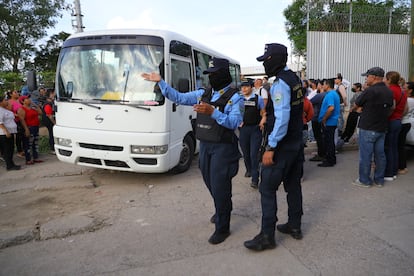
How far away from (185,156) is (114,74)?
6.64ft

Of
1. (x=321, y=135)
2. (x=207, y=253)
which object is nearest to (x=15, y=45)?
(x=321, y=135)

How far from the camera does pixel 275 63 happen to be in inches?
119

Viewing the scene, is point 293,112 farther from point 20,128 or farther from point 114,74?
point 20,128

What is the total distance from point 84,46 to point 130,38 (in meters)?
0.84

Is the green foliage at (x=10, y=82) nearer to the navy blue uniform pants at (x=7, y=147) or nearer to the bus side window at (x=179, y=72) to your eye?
the navy blue uniform pants at (x=7, y=147)

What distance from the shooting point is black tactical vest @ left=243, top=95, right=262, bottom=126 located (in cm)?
495

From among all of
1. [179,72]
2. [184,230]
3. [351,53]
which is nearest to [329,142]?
[179,72]

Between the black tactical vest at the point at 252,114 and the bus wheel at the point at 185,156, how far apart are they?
1588 mm

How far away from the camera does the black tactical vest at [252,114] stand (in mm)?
4953

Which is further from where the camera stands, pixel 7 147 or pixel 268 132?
pixel 7 147

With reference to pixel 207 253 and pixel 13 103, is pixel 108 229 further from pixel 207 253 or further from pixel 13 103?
pixel 13 103

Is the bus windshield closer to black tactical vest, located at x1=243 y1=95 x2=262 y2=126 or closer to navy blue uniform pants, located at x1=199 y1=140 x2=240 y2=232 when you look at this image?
black tactical vest, located at x1=243 y1=95 x2=262 y2=126

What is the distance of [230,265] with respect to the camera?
9.77 feet

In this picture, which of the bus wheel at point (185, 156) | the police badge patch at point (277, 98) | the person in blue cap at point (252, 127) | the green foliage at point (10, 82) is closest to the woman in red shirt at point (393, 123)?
the person in blue cap at point (252, 127)
